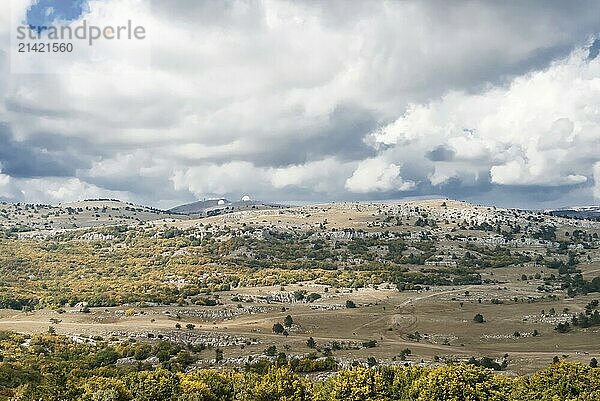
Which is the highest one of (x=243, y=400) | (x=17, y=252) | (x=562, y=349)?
(x=17, y=252)

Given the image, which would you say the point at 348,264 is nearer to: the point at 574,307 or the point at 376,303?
the point at 376,303

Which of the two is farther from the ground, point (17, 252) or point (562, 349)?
point (17, 252)

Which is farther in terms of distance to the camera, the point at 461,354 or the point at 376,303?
the point at 376,303

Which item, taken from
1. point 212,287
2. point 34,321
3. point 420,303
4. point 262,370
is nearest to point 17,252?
point 212,287

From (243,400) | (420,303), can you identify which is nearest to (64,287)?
(420,303)

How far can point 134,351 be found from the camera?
7800 cm

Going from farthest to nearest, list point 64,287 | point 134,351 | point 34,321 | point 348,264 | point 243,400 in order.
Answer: point 348,264 < point 64,287 < point 34,321 < point 134,351 < point 243,400

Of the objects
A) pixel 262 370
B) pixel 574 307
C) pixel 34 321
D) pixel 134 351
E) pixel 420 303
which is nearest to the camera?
pixel 262 370

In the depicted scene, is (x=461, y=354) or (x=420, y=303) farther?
(x=420, y=303)

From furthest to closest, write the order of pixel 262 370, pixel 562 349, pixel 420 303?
1. pixel 420 303
2. pixel 562 349
3. pixel 262 370

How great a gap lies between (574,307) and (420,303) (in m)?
32.9

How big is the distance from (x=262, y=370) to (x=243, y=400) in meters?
21.5

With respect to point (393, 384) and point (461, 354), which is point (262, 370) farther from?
point (461, 354)

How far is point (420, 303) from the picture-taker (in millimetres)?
123438
